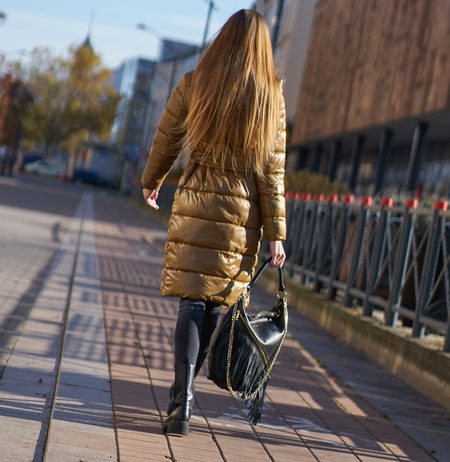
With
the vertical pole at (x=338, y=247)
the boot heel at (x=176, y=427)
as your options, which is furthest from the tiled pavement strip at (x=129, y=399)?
the vertical pole at (x=338, y=247)

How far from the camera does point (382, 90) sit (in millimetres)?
25750

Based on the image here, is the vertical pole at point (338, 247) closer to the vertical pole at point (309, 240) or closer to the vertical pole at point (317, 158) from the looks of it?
the vertical pole at point (309, 240)

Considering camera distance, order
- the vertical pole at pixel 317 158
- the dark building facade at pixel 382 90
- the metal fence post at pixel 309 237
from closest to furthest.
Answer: the metal fence post at pixel 309 237
the dark building facade at pixel 382 90
the vertical pole at pixel 317 158

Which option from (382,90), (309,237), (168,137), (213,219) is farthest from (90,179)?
(213,219)

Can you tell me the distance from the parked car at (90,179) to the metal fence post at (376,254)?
10160cm

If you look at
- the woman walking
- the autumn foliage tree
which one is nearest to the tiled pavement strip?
the woman walking

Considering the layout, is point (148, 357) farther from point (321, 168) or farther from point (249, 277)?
point (321, 168)

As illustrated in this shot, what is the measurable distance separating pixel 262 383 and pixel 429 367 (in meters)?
3.43

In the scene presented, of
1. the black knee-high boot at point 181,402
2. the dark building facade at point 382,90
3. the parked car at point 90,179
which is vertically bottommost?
the parked car at point 90,179

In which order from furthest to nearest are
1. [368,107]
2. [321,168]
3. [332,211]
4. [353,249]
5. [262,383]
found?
[321,168]
[368,107]
[332,211]
[353,249]
[262,383]

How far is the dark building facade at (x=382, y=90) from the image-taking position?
72.9 feet

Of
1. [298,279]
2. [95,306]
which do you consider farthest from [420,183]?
[95,306]

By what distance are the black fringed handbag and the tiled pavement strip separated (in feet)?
0.92

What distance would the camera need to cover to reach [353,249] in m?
13.6
